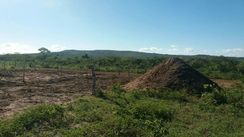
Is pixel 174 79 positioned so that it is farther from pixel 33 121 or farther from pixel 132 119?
pixel 33 121

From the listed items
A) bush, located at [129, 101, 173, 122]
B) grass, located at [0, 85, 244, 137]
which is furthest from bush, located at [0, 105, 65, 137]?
bush, located at [129, 101, 173, 122]

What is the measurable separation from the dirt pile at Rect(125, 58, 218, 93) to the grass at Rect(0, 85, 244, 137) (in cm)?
290

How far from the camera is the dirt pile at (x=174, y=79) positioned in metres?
19.6

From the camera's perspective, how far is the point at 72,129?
414 inches

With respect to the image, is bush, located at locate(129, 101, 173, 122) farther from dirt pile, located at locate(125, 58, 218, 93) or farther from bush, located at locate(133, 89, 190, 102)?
dirt pile, located at locate(125, 58, 218, 93)

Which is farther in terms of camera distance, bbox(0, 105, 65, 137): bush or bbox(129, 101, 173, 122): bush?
bbox(129, 101, 173, 122): bush

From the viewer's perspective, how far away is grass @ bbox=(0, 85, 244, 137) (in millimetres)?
10133

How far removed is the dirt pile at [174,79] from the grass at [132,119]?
2.90 meters

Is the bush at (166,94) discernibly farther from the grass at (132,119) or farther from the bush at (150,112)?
the bush at (150,112)

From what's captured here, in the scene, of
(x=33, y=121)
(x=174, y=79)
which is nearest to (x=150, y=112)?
(x=33, y=121)

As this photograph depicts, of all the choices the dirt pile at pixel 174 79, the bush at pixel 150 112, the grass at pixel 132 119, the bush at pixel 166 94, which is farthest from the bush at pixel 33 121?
the dirt pile at pixel 174 79

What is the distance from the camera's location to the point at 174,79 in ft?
66.6

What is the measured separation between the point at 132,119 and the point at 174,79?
30.7ft

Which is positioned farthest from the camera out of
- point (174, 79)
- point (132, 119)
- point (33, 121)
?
point (174, 79)
